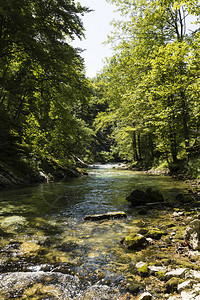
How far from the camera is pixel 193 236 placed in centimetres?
363

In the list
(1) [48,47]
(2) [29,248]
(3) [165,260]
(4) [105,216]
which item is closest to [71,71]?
(1) [48,47]

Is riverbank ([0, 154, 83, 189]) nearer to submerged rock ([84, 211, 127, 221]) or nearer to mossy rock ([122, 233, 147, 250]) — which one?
submerged rock ([84, 211, 127, 221])

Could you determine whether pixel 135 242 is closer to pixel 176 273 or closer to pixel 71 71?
pixel 176 273

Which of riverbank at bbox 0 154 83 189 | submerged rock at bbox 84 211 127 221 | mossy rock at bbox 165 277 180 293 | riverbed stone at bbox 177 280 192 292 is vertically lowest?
submerged rock at bbox 84 211 127 221

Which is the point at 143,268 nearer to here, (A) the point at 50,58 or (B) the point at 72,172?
(A) the point at 50,58

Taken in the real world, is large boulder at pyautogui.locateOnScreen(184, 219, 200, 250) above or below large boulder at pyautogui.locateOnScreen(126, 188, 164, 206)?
above

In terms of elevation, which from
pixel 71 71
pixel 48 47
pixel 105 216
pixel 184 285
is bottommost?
pixel 105 216

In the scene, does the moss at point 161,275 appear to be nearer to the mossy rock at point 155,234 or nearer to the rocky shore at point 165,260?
the rocky shore at point 165,260

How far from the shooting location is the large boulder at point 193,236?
138 inches

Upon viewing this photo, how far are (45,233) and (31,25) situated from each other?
759cm

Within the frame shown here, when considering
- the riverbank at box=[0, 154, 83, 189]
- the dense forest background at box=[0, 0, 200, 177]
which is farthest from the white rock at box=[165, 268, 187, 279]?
the riverbank at box=[0, 154, 83, 189]

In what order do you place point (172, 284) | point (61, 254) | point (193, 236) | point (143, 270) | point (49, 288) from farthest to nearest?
1. point (61, 254)
2. point (193, 236)
3. point (143, 270)
4. point (49, 288)
5. point (172, 284)

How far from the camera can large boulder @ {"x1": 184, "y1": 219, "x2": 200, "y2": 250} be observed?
350 centimetres

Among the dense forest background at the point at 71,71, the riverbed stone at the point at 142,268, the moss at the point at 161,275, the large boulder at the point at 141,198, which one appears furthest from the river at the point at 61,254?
the dense forest background at the point at 71,71
